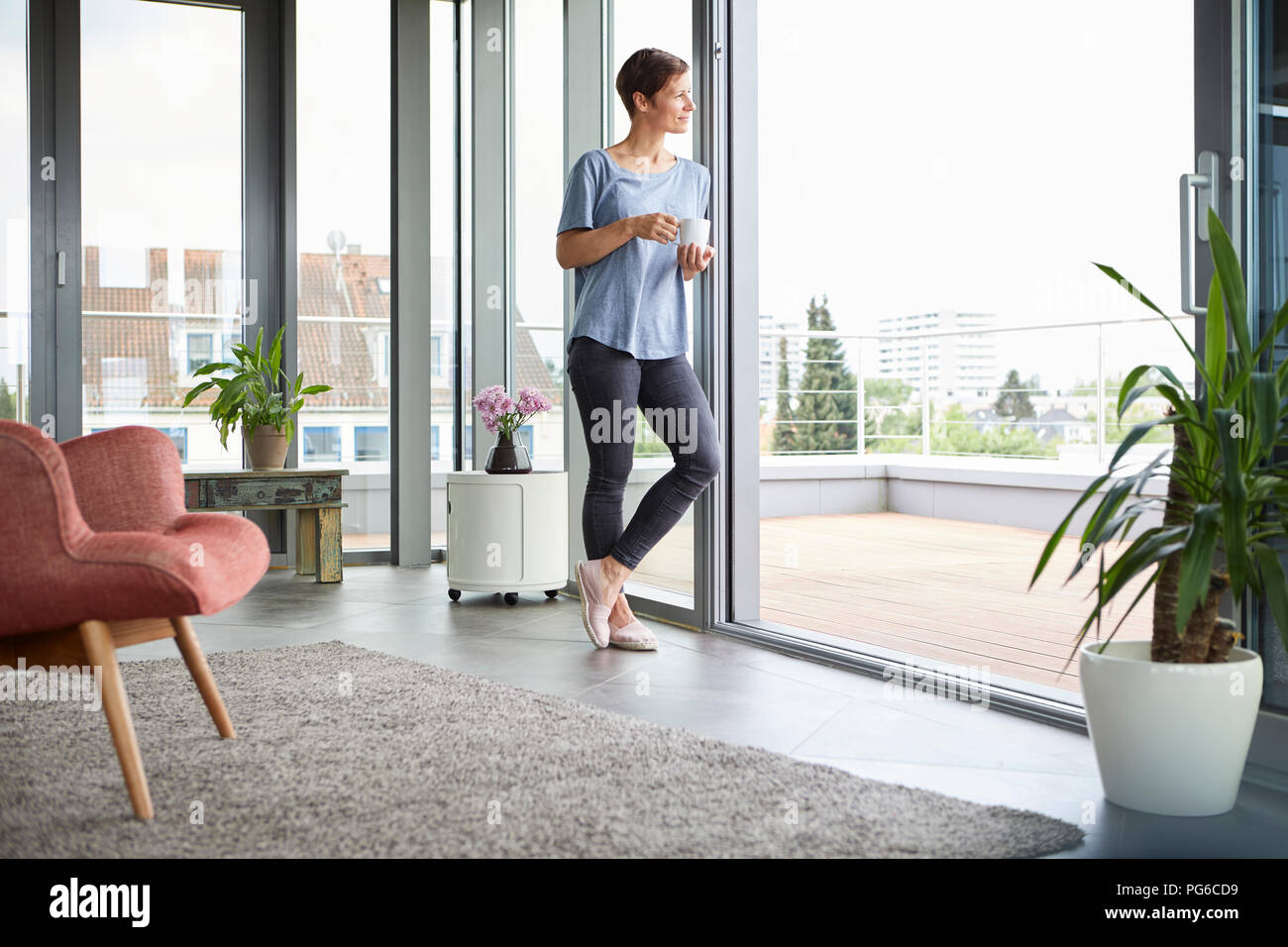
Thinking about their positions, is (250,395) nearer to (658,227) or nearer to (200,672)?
(658,227)

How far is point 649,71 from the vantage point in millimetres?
2650

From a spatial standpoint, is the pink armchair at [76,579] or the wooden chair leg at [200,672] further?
the wooden chair leg at [200,672]

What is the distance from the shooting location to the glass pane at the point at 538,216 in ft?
12.5

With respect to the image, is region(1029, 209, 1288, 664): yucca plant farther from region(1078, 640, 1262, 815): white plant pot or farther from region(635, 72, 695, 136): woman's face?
region(635, 72, 695, 136): woman's face

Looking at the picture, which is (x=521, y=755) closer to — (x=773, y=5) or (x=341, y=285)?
(x=341, y=285)

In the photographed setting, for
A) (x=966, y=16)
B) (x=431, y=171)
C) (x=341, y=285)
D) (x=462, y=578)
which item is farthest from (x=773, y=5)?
(x=462, y=578)

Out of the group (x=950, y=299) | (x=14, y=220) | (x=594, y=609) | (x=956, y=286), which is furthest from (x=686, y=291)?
(x=956, y=286)

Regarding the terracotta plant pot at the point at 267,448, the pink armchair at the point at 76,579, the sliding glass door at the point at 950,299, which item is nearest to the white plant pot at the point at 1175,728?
the sliding glass door at the point at 950,299

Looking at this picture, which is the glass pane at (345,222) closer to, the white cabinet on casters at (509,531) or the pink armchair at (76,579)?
the white cabinet on casters at (509,531)

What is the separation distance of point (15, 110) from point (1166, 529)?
4411mm

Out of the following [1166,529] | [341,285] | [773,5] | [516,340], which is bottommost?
[1166,529]

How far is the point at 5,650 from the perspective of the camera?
1.54m

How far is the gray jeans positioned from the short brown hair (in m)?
0.62

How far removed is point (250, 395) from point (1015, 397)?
4.47m
